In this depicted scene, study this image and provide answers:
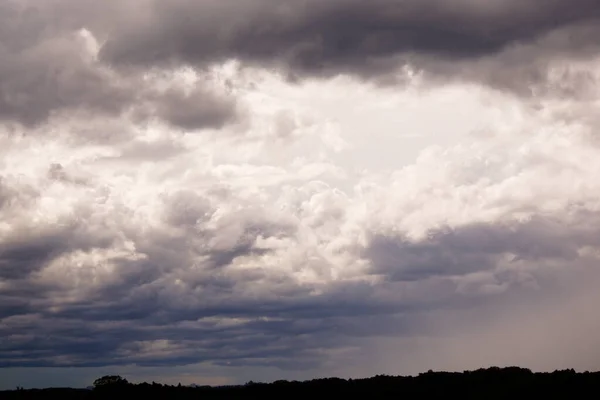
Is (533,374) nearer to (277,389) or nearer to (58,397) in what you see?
(277,389)

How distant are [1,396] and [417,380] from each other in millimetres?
97837

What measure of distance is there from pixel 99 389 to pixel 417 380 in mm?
69980

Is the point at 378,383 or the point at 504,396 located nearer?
the point at 504,396

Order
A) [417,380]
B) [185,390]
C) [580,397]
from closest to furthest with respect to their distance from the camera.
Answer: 1. [580,397]
2. [417,380]
3. [185,390]

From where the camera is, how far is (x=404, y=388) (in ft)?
551

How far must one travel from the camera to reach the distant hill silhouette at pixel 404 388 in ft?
459

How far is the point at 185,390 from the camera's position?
185125mm

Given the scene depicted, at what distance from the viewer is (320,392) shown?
574 feet

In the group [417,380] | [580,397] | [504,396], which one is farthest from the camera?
[417,380]

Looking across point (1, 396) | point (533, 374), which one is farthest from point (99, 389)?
point (533, 374)

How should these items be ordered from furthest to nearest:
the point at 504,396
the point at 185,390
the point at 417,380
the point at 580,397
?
the point at 185,390
the point at 417,380
the point at 504,396
the point at 580,397

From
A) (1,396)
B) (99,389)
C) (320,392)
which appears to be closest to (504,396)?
(320,392)

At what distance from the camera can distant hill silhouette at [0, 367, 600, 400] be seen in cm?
14000

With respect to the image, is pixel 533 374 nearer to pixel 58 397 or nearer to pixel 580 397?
pixel 580 397
